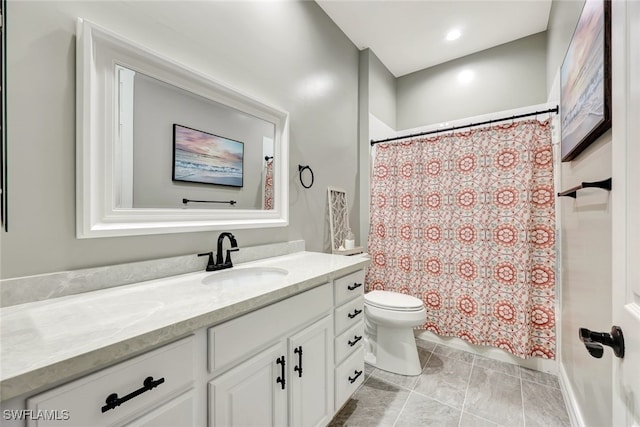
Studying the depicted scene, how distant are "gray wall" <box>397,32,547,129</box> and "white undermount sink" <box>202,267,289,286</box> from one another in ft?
8.19

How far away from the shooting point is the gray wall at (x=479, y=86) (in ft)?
8.02

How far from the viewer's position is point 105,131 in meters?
1.01

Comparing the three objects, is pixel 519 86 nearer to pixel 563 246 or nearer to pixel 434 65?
pixel 434 65

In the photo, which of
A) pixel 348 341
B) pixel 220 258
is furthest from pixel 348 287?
pixel 220 258

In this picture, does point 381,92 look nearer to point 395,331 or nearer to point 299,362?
point 395,331

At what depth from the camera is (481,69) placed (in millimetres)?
2686

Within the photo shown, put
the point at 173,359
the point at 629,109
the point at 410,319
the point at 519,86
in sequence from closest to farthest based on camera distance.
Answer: the point at 629,109 < the point at 173,359 < the point at 410,319 < the point at 519,86

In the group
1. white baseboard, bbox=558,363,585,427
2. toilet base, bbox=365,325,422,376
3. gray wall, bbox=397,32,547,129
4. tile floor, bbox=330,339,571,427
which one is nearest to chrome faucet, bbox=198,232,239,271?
tile floor, bbox=330,339,571,427

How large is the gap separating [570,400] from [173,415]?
2.08 meters

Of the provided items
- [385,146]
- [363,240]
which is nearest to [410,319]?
[363,240]

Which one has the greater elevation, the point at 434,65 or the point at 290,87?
the point at 434,65

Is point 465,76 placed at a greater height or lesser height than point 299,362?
greater

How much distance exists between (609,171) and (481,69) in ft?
7.26

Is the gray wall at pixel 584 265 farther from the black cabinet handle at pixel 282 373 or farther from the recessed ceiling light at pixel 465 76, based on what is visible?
the black cabinet handle at pixel 282 373
